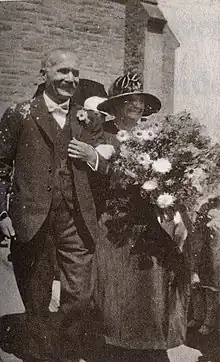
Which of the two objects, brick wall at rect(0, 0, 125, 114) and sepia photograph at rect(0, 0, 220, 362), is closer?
sepia photograph at rect(0, 0, 220, 362)

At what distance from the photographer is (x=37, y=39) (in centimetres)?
188

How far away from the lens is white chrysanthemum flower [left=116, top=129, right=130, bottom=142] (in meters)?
1.80

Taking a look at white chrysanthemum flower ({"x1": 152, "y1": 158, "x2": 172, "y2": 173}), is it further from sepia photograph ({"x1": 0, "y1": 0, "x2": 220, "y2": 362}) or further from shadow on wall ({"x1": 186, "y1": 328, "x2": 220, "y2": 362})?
shadow on wall ({"x1": 186, "y1": 328, "x2": 220, "y2": 362})

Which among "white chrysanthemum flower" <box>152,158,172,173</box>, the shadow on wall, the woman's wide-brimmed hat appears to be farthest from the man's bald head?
the shadow on wall

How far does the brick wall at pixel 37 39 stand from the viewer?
6.14 ft

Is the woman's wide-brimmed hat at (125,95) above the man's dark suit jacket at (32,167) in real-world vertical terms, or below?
above

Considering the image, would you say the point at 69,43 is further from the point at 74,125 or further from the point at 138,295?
the point at 138,295

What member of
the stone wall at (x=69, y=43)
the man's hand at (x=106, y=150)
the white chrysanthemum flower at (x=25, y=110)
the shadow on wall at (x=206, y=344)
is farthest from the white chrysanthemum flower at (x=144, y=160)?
the shadow on wall at (x=206, y=344)

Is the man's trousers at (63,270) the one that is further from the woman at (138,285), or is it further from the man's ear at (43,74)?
the man's ear at (43,74)

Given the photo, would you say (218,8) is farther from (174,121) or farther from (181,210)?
(181,210)

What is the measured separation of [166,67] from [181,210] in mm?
592

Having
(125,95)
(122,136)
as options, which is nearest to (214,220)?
(122,136)

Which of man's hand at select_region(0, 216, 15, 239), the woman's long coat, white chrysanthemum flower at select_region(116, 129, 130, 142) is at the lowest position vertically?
the woman's long coat

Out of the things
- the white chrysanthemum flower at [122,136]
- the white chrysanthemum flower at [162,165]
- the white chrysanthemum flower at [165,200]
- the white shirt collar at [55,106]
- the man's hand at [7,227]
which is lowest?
the man's hand at [7,227]
